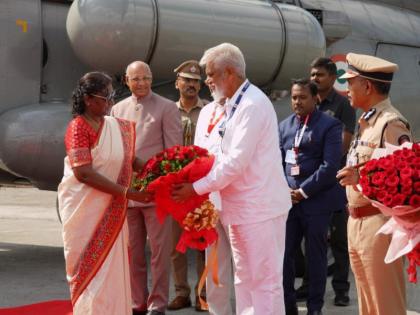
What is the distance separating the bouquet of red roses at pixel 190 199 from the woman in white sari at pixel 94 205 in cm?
28

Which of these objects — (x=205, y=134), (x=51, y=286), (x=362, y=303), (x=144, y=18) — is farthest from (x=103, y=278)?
(x=144, y=18)

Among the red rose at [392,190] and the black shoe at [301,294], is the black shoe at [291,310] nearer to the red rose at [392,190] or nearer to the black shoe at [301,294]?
the black shoe at [301,294]

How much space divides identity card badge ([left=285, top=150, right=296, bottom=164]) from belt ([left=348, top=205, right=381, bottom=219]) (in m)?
1.71

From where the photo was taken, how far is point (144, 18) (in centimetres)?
755

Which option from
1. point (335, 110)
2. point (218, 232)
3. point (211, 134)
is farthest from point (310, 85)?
point (218, 232)

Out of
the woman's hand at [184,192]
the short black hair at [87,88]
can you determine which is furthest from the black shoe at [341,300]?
the short black hair at [87,88]

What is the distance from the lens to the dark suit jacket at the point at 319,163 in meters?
6.19

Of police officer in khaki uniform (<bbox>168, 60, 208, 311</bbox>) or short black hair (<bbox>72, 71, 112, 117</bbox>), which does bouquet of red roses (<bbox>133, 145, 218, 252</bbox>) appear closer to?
short black hair (<bbox>72, 71, 112, 117</bbox>)

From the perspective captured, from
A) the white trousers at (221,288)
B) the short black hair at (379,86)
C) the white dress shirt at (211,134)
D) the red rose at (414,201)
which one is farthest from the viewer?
the white trousers at (221,288)

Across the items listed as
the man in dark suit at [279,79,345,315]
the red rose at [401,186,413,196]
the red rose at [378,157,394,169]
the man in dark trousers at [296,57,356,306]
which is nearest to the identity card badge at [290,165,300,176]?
the man in dark suit at [279,79,345,315]

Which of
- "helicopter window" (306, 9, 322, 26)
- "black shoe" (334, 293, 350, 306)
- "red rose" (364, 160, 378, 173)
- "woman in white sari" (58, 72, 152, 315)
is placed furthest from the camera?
"helicopter window" (306, 9, 322, 26)

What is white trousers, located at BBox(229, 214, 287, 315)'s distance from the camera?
4.91 m

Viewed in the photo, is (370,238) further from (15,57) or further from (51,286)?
(15,57)

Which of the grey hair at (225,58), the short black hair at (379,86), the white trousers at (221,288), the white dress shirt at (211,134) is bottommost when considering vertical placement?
the white trousers at (221,288)
